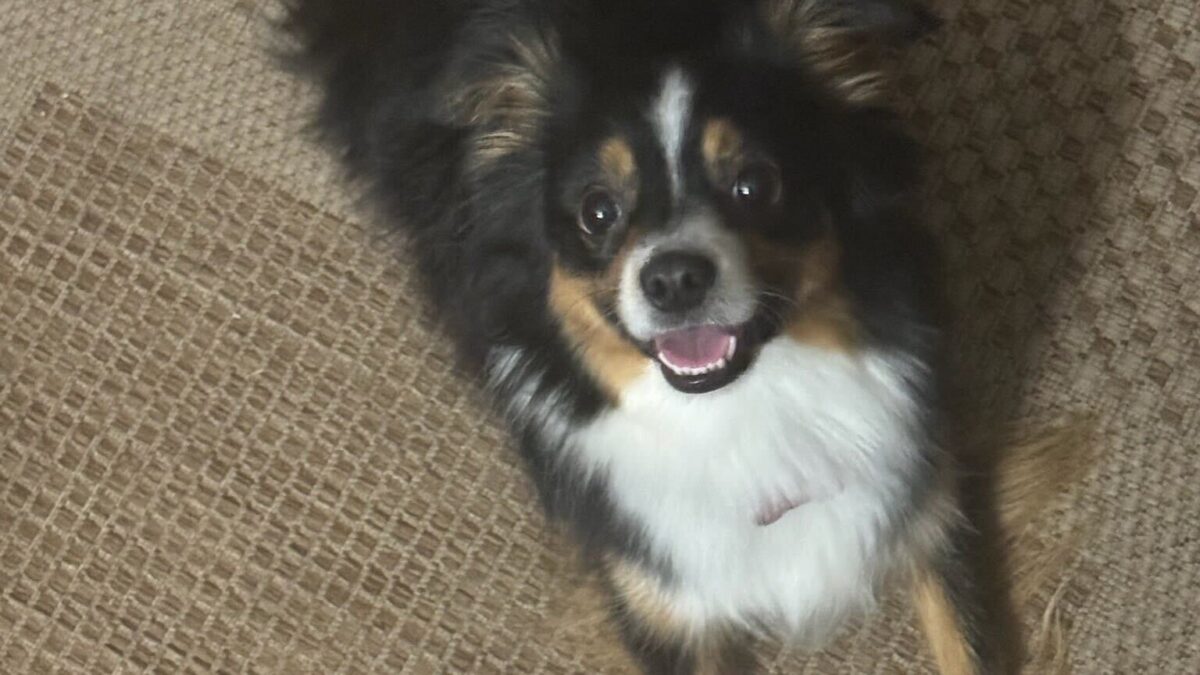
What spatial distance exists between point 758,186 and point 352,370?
43.3 inches

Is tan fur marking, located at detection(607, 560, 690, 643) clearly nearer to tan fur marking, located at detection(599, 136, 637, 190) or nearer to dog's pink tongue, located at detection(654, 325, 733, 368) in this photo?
dog's pink tongue, located at detection(654, 325, 733, 368)

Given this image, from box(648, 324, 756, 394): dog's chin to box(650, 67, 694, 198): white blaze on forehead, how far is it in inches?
7.9

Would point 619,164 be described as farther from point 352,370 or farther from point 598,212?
point 352,370

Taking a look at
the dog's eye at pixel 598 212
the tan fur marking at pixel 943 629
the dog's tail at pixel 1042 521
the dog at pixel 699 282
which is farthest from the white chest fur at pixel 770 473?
the dog's tail at pixel 1042 521

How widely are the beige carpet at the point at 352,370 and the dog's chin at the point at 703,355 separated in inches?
29.0

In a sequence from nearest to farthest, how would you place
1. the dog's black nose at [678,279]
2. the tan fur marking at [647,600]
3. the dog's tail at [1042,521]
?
the dog's black nose at [678,279] → the tan fur marking at [647,600] → the dog's tail at [1042,521]

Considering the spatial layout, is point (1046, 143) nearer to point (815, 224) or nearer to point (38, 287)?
point (815, 224)

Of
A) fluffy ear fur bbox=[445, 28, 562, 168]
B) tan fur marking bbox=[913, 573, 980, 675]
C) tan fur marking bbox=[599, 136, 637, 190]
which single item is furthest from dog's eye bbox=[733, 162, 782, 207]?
tan fur marking bbox=[913, 573, 980, 675]

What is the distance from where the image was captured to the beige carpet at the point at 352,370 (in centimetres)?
222

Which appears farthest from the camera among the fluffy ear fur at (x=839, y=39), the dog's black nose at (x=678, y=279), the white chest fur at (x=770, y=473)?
the white chest fur at (x=770, y=473)

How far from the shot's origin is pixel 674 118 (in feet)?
4.95

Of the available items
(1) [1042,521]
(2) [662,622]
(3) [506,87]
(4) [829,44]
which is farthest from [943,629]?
(3) [506,87]

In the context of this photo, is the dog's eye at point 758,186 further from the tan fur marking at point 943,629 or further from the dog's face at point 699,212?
the tan fur marking at point 943,629

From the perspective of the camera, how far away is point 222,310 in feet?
7.95
